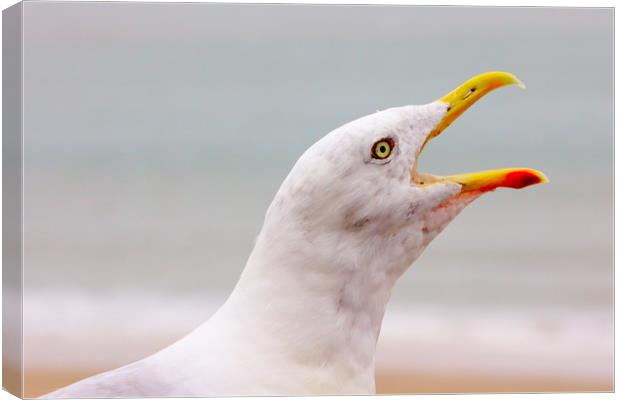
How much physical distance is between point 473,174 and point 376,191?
451mm

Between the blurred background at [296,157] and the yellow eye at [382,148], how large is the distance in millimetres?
426

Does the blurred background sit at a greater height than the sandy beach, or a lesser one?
greater

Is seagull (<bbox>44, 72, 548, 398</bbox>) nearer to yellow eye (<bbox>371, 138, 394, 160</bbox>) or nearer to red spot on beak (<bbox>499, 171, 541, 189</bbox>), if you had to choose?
yellow eye (<bbox>371, 138, 394, 160</bbox>)

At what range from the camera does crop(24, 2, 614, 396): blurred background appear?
19.4ft

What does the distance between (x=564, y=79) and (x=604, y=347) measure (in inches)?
47.8

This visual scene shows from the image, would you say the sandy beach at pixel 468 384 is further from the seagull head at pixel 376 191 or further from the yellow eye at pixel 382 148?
the yellow eye at pixel 382 148

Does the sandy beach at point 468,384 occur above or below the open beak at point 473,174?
below

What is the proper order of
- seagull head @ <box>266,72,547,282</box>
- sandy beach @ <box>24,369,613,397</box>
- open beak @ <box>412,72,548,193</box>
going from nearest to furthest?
seagull head @ <box>266,72,547,282</box> < open beak @ <box>412,72,548,193</box> < sandy beach @ <box>24,369,613,397</box>

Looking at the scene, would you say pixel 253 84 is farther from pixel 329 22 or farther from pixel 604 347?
pixel 604 347

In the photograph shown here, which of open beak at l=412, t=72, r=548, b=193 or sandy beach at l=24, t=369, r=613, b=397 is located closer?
open beak at l=412, t=72, r=548, b=193

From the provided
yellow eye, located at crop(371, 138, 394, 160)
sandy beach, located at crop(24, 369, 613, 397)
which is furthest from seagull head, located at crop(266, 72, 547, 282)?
sandy beach, located at crop(24, 369, 613, 397)

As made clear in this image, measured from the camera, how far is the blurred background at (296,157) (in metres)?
5.90

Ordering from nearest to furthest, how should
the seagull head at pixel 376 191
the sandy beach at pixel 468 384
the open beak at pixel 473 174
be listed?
1. the seagull head at pixel 376 191
2. the open beak at pixel 473 174
3. the sandy beach at pixel 468 384

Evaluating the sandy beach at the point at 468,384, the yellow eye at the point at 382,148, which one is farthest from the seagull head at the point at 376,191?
the sandy beach at the point at 468,384
